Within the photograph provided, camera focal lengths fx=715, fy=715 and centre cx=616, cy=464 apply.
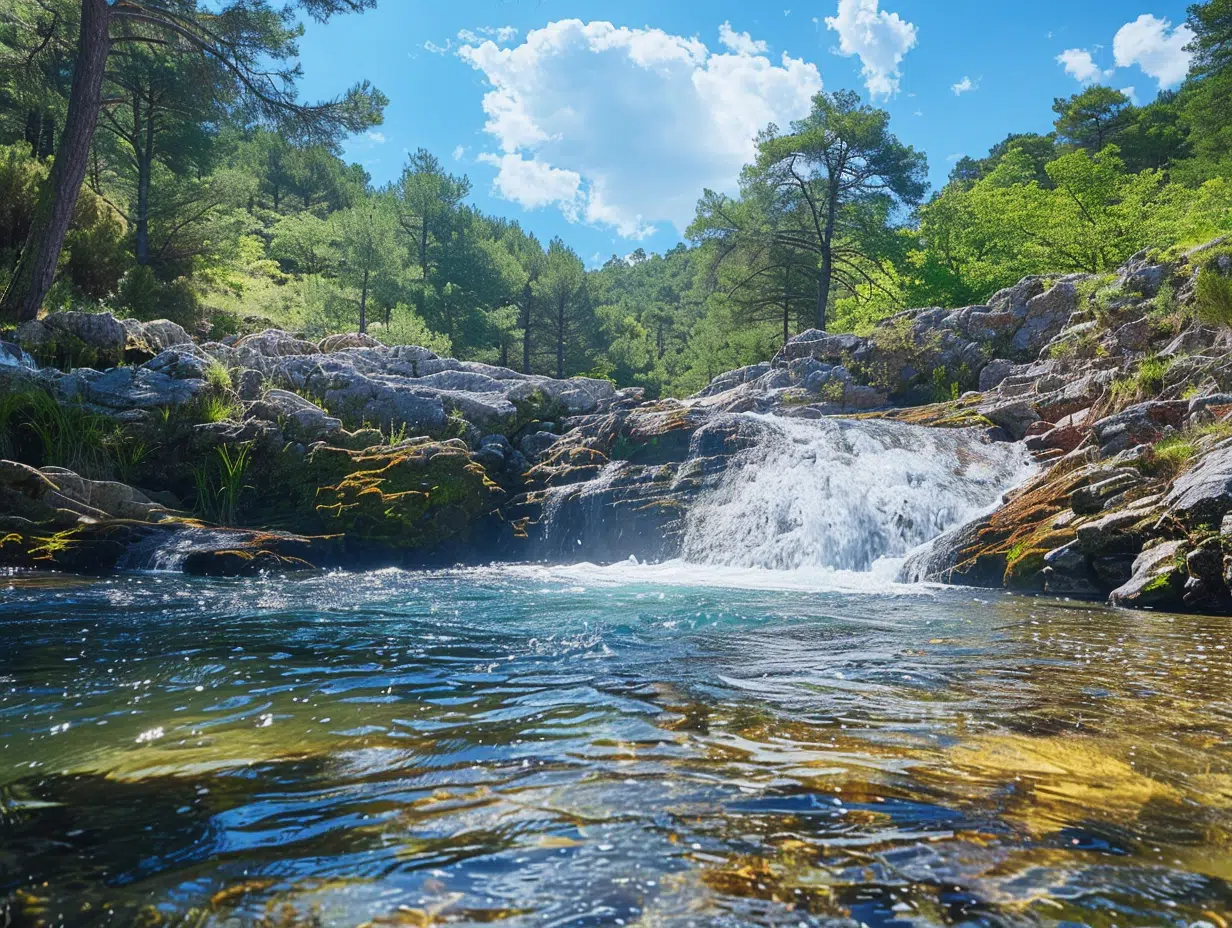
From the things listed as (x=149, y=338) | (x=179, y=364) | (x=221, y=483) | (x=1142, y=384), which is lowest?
(x=221, y=483)

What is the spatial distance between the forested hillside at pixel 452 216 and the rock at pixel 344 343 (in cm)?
368

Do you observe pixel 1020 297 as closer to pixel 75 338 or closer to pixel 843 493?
pixel 843 493

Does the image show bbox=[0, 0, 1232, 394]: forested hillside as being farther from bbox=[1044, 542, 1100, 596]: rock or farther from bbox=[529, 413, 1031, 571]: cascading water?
bbox=[1044, 542, 1100, 596]: rock

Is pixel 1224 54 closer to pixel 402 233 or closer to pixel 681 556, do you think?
pixel 681 556

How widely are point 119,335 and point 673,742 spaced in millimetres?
14813

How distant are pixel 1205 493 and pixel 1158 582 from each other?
37.9 inches

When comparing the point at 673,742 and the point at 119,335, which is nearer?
the point at 673,742

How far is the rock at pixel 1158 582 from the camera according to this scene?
6566 millimetres

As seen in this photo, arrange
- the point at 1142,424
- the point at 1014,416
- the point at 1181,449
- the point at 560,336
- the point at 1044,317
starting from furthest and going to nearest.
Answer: the point at 560,336 → the point at 1044,317 → the point at 1014,416 → the point at 1142,424 → the point at 1181,449

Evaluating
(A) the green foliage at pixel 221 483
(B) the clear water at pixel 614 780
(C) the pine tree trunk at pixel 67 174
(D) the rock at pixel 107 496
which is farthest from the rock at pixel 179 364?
(B) the clear water at pixel 614 780

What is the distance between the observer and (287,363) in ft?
49.7

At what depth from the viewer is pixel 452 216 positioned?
37.4 meters

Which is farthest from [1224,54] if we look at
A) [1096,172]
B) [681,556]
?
[681,556]

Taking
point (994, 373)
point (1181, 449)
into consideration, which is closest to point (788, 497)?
point (1181, 449)
